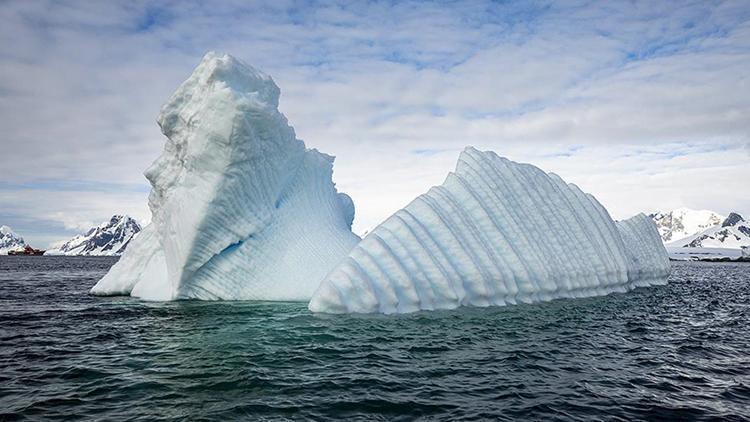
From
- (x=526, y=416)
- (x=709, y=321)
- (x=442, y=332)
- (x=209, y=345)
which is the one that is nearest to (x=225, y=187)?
(x=209, y=345)

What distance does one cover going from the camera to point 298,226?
1836cm

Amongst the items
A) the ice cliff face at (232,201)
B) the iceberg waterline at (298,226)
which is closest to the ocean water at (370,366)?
the iceberg waterline at (298,226)

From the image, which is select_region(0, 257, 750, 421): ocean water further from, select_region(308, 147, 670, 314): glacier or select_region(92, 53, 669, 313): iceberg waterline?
select_region(92, 53, 669, 313): iceberg waterline

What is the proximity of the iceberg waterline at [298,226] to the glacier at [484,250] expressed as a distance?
4 centimetres

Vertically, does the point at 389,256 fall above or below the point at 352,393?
above

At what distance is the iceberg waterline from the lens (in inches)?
581

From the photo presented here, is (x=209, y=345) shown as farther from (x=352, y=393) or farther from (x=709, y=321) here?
(x=709, y=321)

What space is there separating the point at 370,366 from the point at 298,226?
10.3 metres

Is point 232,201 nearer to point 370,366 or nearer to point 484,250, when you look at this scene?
point 484,250

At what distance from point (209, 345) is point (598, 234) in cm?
1605

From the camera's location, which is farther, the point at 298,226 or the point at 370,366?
the point at 298,226

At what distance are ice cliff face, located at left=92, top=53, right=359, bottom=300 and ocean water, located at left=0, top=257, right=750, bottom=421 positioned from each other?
2.45 m

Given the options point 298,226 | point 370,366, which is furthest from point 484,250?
point 370,366

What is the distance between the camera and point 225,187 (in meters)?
16.6
